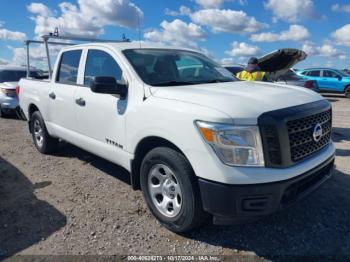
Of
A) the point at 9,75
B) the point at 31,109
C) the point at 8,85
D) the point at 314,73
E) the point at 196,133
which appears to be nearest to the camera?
the point at 196,133

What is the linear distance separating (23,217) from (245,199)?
8.29ft

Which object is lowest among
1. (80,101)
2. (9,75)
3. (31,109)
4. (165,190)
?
(165,190)

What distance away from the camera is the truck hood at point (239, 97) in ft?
8.44

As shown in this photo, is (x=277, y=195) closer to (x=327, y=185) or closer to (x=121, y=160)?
(x=121, y=160)

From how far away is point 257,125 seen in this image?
2523 mm

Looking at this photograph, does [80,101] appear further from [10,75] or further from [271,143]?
[10,75]

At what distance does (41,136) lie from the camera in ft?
18.7

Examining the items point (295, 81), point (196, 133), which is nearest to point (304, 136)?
point (196, 133)

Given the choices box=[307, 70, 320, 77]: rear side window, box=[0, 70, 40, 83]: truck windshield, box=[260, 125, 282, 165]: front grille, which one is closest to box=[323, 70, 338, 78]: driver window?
box=[307, 70, 320, 77]: rear side window

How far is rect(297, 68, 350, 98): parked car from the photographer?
1689cm

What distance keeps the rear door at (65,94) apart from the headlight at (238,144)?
2609 mm

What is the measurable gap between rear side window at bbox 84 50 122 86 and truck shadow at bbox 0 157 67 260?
1682 millimetres

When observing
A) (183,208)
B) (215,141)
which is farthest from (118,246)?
(215,141)

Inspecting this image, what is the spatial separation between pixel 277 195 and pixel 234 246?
781 millimetres
